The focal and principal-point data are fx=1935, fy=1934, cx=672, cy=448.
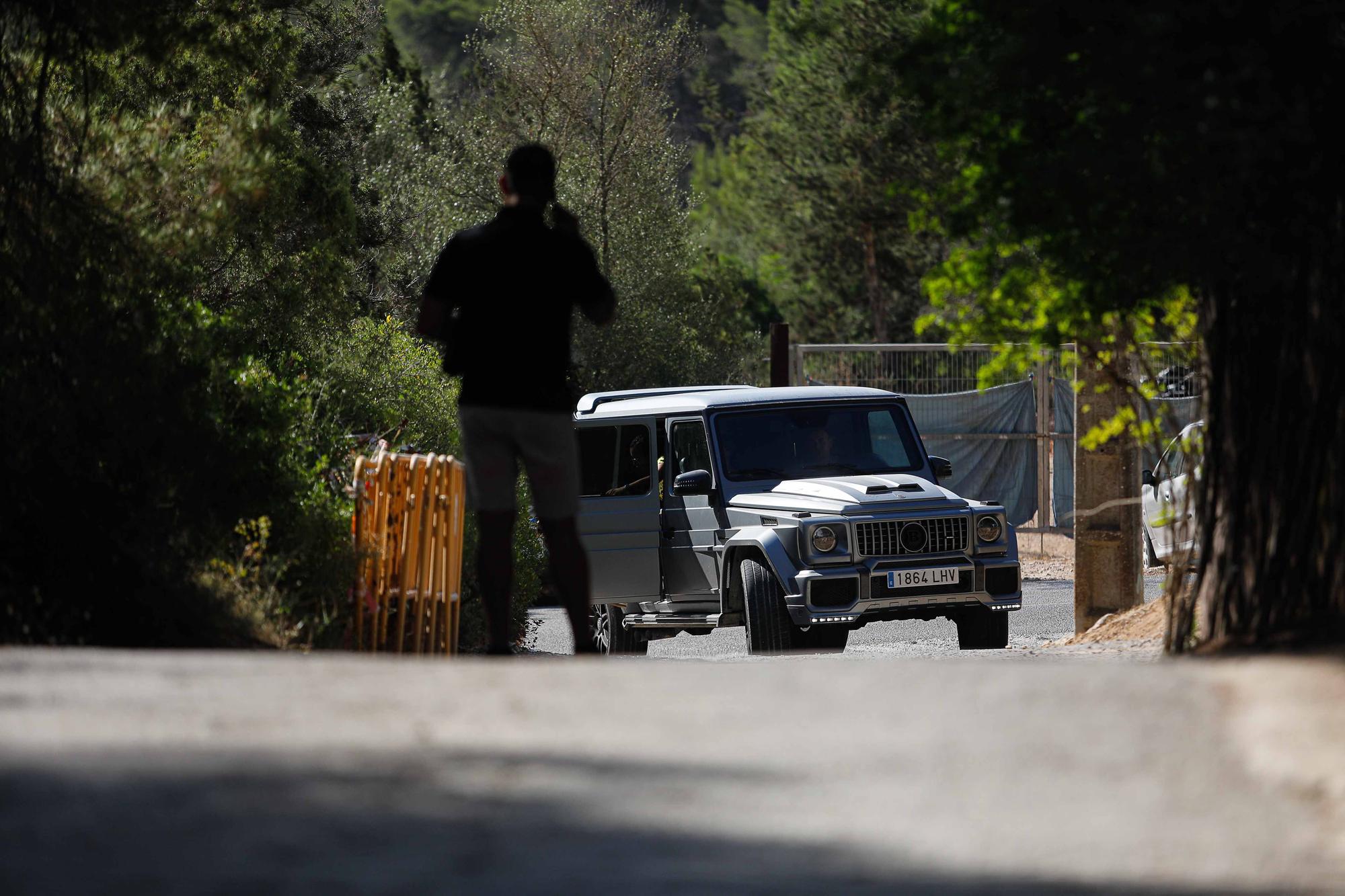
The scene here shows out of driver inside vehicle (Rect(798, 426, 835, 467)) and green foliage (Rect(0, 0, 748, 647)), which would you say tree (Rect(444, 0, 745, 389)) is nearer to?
green foliage (Rect(0, 0, 748, 647))

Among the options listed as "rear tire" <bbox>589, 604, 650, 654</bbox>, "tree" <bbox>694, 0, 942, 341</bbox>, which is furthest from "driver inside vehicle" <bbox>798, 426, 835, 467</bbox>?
"tree" <bbox>694, 0, 942, 341</bbox>

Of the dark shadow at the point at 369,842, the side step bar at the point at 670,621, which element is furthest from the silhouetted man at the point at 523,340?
the side step bar at the point at 670,621

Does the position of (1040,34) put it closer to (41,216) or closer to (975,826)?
(975,826)

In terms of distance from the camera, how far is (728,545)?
44.3ft

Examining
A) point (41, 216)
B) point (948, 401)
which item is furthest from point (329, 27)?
point (41, 216)

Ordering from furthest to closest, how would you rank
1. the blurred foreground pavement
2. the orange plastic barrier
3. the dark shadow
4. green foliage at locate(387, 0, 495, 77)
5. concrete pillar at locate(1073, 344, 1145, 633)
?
green foliage at locate(387, 0, 495, 77), concrete pillar at locate(1073, 344, 1145, 633), the orange plastic barrier, the blurred foreground pavement, the dark shadow

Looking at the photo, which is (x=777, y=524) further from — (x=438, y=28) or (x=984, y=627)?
(x=438, y=28)

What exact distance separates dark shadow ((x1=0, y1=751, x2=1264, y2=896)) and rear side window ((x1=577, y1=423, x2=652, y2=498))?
10241mm

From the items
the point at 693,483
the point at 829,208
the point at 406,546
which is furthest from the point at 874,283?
the point at 406,546

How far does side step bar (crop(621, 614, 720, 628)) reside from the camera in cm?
1394

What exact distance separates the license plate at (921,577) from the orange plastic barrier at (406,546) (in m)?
3.35

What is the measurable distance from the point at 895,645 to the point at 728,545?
336 cm

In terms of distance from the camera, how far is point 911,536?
13141 mm

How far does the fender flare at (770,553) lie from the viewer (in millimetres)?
12867
